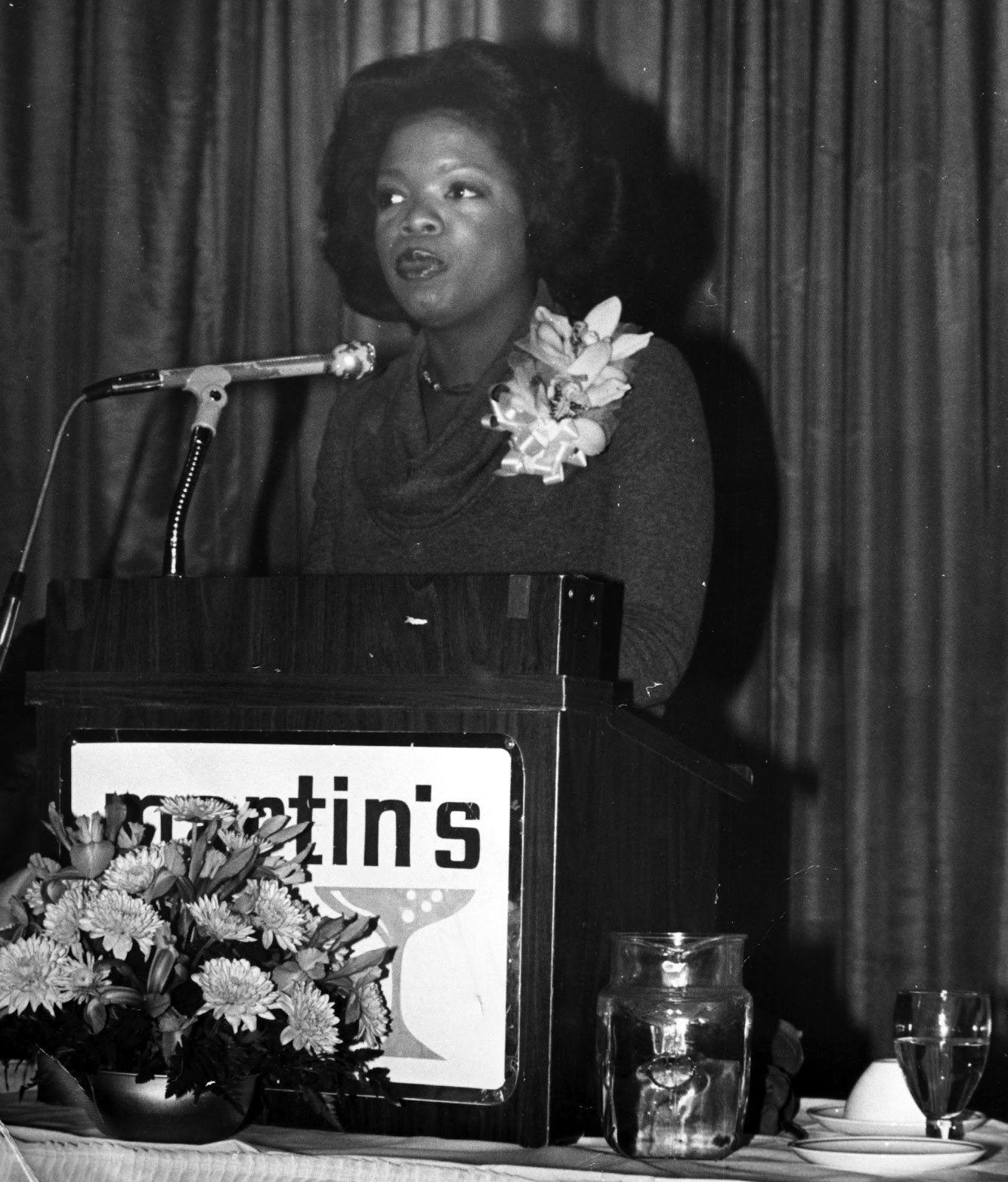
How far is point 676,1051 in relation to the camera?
932 mm

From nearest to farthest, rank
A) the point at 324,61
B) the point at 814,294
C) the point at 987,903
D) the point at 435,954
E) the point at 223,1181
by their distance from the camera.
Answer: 1. the point at 223,1181
2. the point at 435,954
3. the point at 987,903
4. the point at 814,294
5. the point at 324,61

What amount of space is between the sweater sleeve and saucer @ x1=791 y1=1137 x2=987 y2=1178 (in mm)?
545

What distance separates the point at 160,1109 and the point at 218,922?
11 cm

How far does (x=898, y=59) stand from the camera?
234 centimetres

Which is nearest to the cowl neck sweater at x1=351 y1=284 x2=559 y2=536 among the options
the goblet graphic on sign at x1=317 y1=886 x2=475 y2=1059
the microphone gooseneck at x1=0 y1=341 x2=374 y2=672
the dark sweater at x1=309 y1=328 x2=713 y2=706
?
A: the dark sweater at x1=309 y1=328 x2=713 y2=706

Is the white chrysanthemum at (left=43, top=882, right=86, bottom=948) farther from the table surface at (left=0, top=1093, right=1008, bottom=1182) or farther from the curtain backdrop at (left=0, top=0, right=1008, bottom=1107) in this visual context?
the curtain backdrop at (left=0, top=0, right=1008, bottom=1107)

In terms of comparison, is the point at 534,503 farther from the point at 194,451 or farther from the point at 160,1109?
the point at 160,1109

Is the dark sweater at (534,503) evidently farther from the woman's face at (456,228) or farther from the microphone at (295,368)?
the microphone at (295,368)

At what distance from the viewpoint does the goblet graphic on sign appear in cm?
100

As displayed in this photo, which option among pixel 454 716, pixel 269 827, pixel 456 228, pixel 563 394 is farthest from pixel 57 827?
pixel 456 228

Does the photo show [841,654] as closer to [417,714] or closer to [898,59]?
[898,59]

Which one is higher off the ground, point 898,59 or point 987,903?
point 898,59

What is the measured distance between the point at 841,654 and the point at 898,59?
33.8 inches

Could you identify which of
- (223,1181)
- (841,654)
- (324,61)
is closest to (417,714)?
(223,1181)
